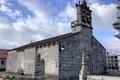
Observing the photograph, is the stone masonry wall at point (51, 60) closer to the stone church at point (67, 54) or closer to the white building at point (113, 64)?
the stone church at point (67, 54)

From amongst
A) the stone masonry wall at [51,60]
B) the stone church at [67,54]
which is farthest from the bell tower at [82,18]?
the stone masonry wall at [51,60]

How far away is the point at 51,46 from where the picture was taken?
30781 millimetres

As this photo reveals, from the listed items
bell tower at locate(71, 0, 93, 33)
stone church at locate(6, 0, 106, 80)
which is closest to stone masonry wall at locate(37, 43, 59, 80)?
stone church at locate(6, 0, 106, 80)

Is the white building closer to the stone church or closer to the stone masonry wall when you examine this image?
the stone church

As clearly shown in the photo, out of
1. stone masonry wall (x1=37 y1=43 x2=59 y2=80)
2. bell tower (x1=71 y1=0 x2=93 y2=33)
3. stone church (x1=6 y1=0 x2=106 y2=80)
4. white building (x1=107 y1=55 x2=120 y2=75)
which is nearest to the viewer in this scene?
stone masonry wall (x1=37 y1=43 x2=59 y2=80)

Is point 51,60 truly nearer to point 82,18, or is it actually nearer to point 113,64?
point 82,18

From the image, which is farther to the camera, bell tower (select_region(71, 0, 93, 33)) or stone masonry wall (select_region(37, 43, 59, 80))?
bell tower (select_region(71, 0, 93, 33))

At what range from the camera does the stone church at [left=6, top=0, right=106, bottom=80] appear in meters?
29.8

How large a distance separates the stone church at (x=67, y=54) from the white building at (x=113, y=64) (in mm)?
1002

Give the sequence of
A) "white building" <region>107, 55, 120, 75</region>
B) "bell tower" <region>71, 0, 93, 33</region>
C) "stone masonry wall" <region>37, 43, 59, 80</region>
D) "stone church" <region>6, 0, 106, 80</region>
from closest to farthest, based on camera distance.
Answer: "stone masonry wall" <region>37, 43, 59, 80</region>
"stone church" <region>6, 0, 106, 80</region>
"bell tower" <region>71, 0, 93, 33</region>
"white building" <region>107, 55, 120, 75</region>

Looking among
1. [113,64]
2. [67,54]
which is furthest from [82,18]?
[113,64]

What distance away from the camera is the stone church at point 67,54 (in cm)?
2983

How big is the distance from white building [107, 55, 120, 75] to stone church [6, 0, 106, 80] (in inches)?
39.5

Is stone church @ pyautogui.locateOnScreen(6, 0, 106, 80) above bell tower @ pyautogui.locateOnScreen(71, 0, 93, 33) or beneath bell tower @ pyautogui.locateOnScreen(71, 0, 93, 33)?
beneath
